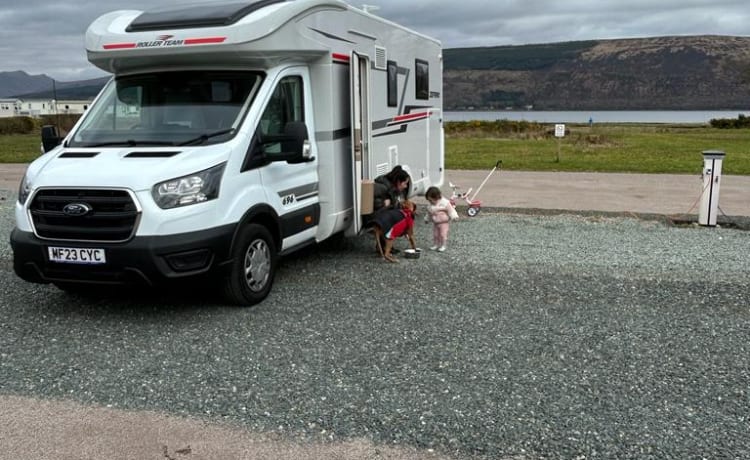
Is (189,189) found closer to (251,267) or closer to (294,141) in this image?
(251,267)

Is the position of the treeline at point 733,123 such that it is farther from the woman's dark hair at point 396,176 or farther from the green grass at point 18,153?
the woman's dark hair at point 396,176

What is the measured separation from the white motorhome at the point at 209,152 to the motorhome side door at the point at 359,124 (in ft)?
0.07

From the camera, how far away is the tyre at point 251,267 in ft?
19.1

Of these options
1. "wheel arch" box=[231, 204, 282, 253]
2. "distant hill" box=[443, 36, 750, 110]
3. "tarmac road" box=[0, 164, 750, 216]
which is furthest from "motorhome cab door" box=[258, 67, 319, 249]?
"distant hill" box=[443, 36, 750, 110]

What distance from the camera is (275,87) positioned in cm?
637

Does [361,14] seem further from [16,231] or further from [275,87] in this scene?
[16,231]

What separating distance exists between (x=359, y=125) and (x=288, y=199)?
4.63 ft

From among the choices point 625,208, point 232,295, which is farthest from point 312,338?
point 625,208

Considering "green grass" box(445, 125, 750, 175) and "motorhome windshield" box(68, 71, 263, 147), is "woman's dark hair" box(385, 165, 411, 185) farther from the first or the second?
"green grass" box(445, 125, 750, 175)

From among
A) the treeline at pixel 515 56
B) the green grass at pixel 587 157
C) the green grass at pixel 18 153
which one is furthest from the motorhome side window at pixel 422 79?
the treeline at pixel 515 56

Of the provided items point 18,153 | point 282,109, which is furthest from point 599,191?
point 18,153

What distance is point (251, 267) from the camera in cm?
605

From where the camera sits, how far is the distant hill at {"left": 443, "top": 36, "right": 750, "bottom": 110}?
127812 mm

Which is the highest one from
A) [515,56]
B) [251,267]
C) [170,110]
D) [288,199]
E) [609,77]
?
[515,56]
